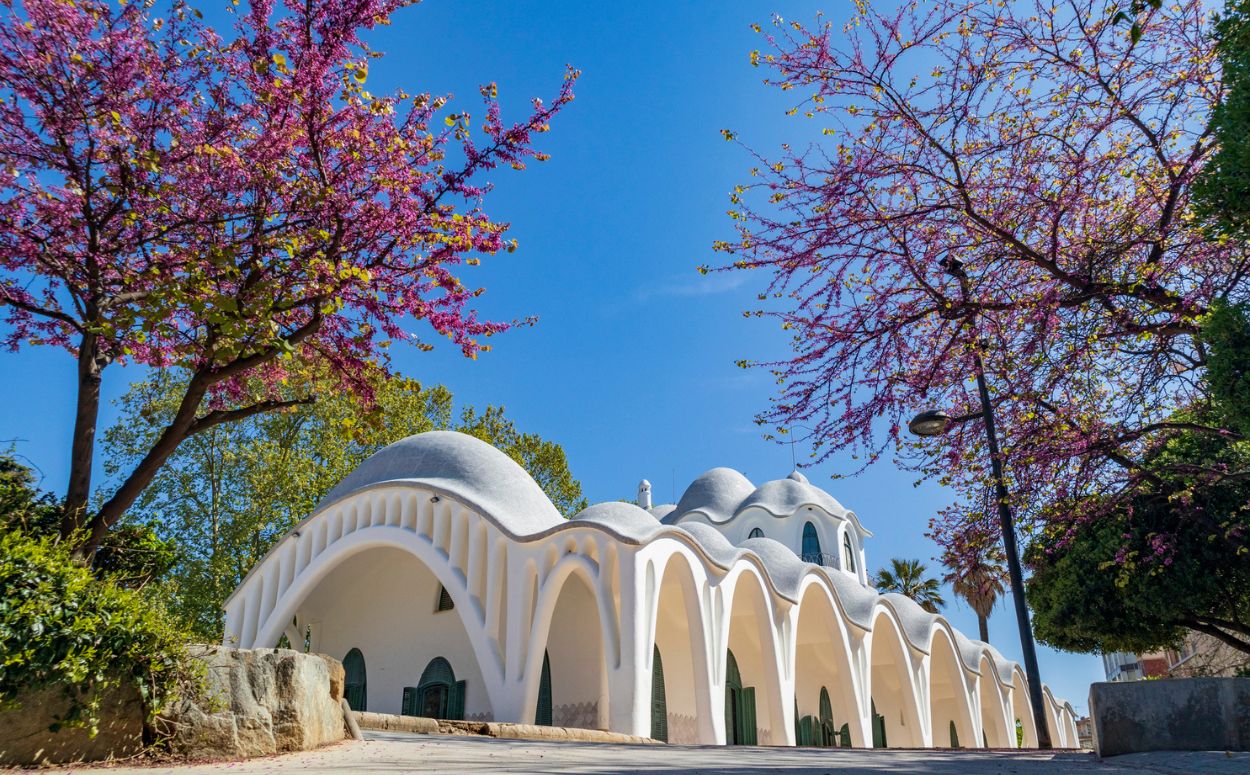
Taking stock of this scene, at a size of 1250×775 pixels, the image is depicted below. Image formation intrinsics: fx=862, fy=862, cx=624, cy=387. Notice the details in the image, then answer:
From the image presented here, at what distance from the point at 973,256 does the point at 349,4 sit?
6.02 m

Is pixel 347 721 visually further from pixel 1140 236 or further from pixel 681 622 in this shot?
pixel 681 622

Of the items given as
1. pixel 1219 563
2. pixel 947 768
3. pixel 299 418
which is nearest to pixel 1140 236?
pixel 947 768

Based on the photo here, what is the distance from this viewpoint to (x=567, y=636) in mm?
20859

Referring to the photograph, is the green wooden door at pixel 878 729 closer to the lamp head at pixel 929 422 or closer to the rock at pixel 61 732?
the lamp head at pixel 929 422

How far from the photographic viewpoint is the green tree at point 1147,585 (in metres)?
15.1

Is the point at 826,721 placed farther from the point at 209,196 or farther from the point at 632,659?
the point at 209,196

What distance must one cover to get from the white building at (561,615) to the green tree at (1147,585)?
18.2ft

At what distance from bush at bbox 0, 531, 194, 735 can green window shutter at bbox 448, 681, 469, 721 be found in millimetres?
15566

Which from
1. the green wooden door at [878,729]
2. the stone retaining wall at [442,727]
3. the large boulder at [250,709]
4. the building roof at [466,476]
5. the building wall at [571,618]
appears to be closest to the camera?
the large boulder at [250,709]

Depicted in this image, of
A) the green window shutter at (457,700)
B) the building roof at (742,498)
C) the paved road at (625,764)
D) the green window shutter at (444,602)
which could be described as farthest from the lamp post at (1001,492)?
the building roof at (742,498)

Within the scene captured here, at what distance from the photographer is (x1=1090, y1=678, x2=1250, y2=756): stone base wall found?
6.25m

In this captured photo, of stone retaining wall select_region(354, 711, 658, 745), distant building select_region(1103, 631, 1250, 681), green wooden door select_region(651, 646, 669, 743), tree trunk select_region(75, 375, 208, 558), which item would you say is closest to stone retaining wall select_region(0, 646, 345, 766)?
tree trunk select_region(75, 375, 208, 558)

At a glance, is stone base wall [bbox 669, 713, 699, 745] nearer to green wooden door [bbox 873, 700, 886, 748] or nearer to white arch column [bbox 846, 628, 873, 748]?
white arch column [bbox 846, 628, 873, 748]

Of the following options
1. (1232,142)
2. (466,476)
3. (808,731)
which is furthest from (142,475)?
(808,731)
